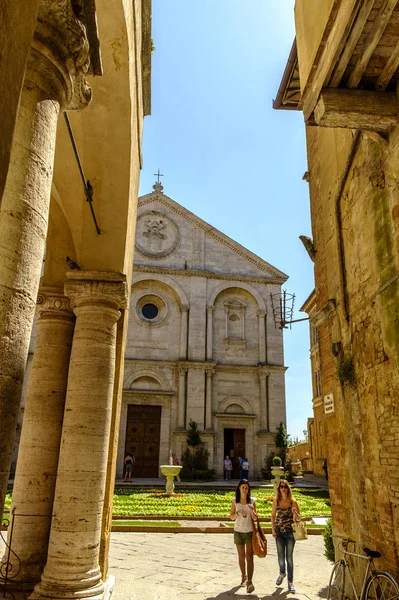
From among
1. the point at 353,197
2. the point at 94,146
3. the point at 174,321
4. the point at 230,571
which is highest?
the point at 174,321

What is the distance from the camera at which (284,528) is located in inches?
269

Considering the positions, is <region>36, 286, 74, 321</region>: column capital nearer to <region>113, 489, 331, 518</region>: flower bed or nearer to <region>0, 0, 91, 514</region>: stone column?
<region>0, 0, 91, 514</region>: stone column

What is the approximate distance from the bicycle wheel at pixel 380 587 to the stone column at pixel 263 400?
69.6ft

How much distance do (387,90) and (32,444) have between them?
6.07 meters

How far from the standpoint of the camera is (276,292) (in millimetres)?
29109

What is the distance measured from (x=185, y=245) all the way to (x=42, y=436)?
78.4 ft

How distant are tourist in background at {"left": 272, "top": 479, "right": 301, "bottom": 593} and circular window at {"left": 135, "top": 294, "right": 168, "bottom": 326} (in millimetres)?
20640

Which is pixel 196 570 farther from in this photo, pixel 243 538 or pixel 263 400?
pixel 263 400

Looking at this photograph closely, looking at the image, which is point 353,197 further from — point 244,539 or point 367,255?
point 244,539

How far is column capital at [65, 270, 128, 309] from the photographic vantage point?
248 inches

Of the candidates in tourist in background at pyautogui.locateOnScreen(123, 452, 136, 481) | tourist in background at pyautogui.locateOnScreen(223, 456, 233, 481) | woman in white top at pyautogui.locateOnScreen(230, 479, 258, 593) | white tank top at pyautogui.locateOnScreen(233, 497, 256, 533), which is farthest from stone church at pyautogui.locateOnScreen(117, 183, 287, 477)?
white tank top at pyautogui.locateOnScreen(233, 497, 256, 533)

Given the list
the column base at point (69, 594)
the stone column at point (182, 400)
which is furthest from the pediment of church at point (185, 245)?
the column base at point (69, 594)

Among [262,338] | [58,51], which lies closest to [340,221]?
[58,51]

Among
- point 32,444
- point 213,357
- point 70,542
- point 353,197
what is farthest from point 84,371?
point 213,357
